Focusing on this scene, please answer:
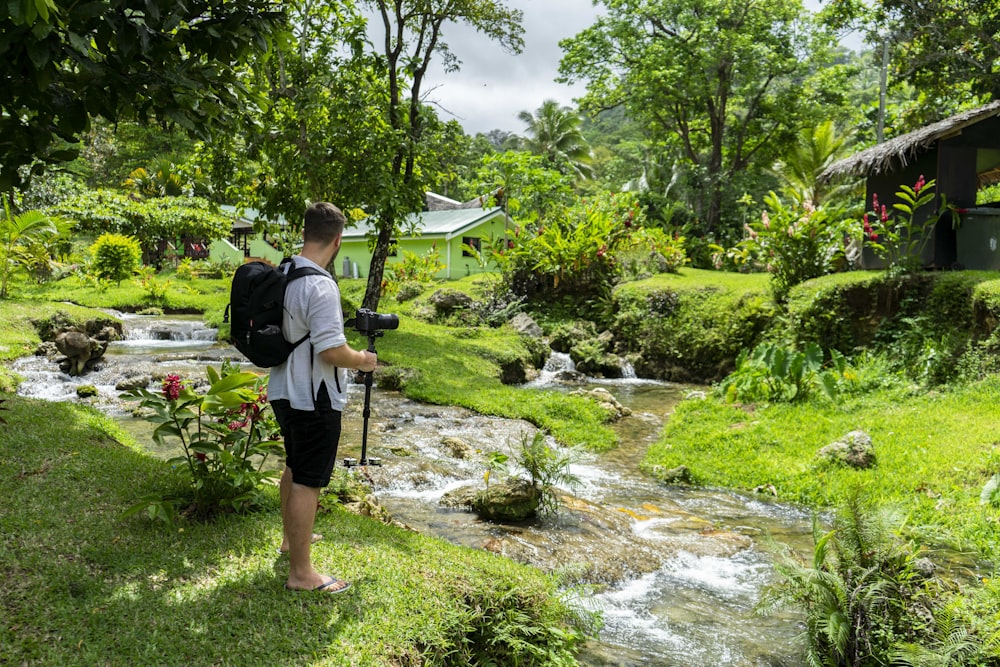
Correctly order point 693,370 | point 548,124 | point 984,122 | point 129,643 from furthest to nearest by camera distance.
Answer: point 548,124
point 693,370
point 984,122
point 129,643

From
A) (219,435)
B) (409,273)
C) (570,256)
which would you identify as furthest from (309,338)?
(409,273)

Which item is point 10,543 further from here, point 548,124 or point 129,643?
point 548,124

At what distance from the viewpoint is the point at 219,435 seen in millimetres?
4766

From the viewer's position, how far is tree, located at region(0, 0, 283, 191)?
3541 millimetres

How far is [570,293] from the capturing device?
1881cm

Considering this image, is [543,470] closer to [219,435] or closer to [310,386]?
[219,435]

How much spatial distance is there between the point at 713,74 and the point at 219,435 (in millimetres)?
25207

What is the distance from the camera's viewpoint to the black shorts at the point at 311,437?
11.9 ft

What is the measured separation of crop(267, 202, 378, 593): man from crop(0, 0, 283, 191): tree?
49.2 inches

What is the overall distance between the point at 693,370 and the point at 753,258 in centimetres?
897

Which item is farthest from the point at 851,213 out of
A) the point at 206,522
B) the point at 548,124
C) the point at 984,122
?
the point at 548,124

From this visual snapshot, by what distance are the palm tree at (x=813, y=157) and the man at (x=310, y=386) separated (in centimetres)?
2934

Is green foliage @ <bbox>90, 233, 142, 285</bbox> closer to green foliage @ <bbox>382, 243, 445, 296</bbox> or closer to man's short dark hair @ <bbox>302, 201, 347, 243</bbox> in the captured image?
green foliage @ <bbox>382, 243, 445, 296</bbox>

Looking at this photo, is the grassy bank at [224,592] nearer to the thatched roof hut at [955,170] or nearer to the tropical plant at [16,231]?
the thatched roof hut at [955,170]
